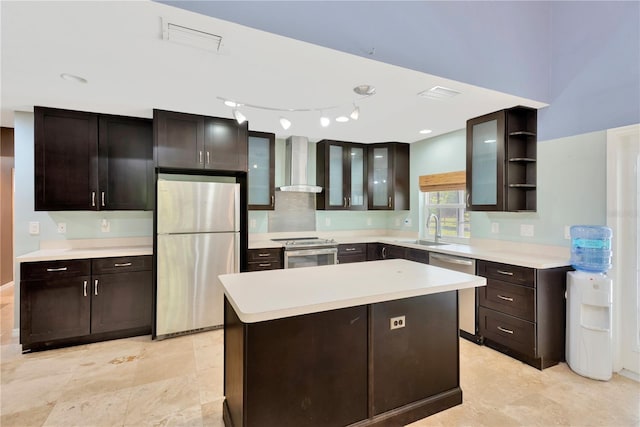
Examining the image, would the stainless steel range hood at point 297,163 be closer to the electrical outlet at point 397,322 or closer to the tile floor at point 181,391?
the tile floor at point 181,391

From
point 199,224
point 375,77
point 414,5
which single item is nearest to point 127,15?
point 375,77

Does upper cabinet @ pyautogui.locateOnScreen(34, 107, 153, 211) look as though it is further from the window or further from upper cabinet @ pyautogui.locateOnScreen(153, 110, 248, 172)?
the window

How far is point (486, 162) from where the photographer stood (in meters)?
3.38

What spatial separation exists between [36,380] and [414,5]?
405 cm

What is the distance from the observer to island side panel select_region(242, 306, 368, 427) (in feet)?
5.08

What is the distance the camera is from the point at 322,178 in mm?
4719

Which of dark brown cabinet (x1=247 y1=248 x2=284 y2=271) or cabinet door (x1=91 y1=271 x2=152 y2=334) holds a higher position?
dark brown cabinet (x1=247 y1=248 x2=284 y2=271)

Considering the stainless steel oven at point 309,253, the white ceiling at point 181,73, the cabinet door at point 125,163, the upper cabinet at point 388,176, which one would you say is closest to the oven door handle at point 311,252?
the stainless steel oven at point 309,253

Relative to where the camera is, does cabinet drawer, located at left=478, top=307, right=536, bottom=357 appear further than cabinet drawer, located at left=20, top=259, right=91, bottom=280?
No

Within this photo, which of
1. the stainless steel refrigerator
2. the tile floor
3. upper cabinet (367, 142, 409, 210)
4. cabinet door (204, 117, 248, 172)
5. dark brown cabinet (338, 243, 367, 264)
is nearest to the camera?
the tile floor

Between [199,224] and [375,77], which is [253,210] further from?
[375,77]

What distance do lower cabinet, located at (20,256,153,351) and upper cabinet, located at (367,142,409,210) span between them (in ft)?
10.6

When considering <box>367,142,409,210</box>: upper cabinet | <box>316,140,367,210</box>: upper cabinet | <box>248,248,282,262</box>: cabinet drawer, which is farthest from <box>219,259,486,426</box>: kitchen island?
<box>367,142,409,210</box>: upper cabinet

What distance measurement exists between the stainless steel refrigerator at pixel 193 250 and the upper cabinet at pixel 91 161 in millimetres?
482
